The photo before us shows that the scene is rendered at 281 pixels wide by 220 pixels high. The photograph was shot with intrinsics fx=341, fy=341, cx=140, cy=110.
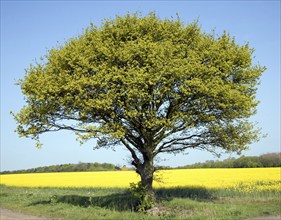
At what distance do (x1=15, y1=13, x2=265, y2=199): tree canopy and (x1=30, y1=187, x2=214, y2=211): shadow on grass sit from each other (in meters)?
2.85

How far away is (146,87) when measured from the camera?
69.9 ft

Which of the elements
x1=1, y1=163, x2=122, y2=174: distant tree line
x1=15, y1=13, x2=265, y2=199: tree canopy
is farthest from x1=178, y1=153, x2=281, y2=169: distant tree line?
x1=15, y1=13, x2=265, y2=199: tree canopy

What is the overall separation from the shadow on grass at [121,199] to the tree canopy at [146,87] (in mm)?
2852

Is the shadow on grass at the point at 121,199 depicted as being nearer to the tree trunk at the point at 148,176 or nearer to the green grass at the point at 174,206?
the green grass at the point at 174,206

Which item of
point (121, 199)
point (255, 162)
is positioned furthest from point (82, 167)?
point (121, 199)

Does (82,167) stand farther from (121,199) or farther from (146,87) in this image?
(146,87)

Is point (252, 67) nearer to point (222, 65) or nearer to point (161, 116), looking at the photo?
point (222, 65)

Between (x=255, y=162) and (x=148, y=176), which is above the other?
(x=255, y=162)

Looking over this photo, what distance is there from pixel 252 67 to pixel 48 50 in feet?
52.3

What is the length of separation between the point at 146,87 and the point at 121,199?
11472 mm

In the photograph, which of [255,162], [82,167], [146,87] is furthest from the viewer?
[82,167]

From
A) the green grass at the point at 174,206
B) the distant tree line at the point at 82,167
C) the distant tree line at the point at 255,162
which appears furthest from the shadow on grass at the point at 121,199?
the distant tree line at the point at 82,167

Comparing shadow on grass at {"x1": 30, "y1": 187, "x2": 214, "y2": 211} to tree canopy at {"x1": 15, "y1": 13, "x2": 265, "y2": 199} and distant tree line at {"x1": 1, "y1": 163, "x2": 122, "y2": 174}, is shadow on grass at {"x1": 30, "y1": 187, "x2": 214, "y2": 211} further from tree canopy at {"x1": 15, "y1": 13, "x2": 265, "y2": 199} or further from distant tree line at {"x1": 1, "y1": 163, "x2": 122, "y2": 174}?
distant tree line at {"x1": 1, "y1": 163, "x2": 122, "y2": 174}

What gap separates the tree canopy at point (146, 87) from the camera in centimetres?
2191
